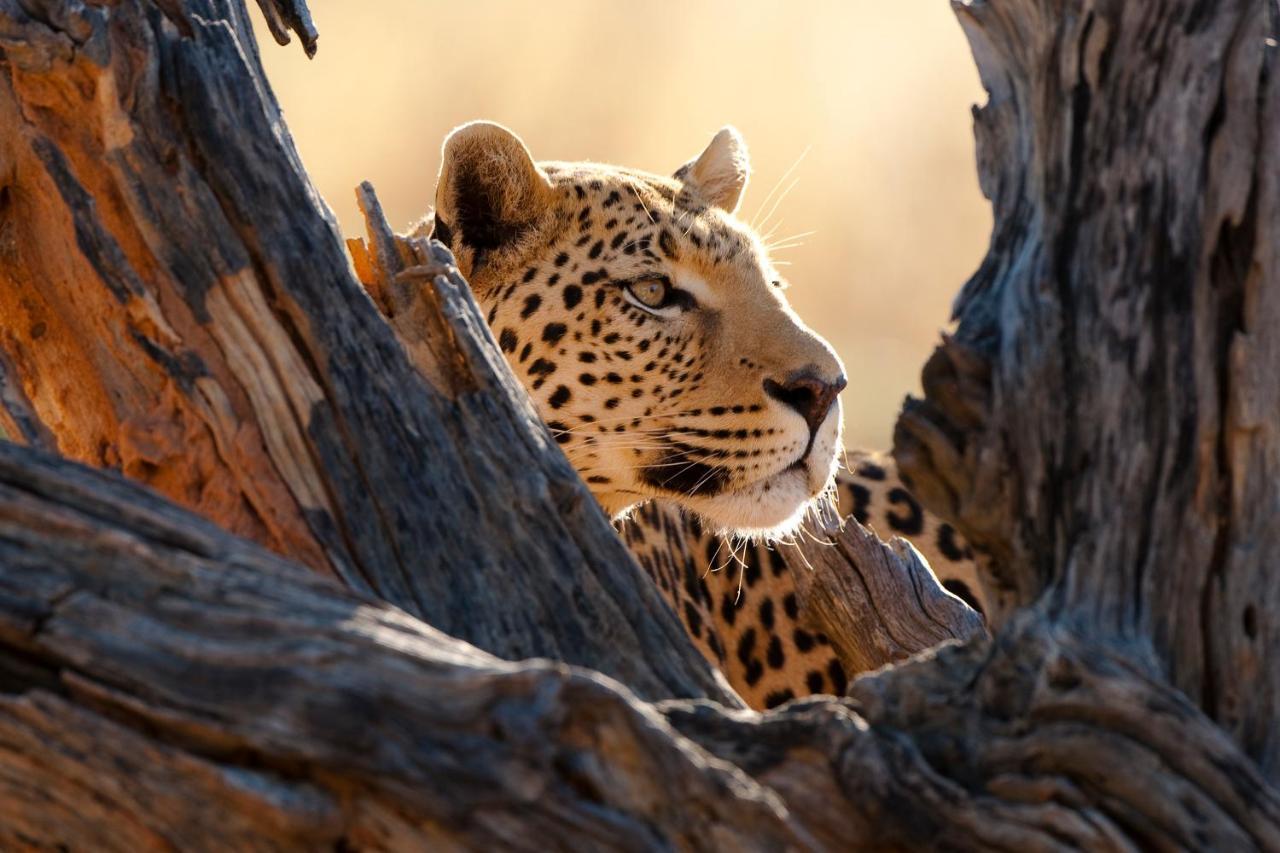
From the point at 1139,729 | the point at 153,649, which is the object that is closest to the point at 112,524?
the point at 153,649

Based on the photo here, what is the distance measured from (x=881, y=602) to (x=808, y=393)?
2.54 ft

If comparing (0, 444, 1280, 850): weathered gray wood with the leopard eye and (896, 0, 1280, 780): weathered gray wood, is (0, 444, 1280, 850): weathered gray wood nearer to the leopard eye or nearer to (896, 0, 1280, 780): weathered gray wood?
(896, 0, 1280, 780): weathered gray wood

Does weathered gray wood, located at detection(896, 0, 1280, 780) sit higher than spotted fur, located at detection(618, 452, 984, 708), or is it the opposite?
weathered gray wood, located at detection(896, 0, 1280, 780)

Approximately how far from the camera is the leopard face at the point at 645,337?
225 inches

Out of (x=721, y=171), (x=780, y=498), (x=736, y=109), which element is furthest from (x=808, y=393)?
(x=736, y=109)

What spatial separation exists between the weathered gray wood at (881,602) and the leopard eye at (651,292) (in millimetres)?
1117

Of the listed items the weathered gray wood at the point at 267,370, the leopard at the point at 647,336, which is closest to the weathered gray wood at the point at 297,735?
the weathered gray wood at the point at 267,370

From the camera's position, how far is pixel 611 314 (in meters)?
6.09

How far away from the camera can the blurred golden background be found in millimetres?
22234

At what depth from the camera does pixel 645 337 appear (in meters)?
6.04

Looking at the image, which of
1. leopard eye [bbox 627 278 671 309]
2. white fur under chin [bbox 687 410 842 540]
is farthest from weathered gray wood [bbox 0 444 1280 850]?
leopard eye [bbox 627 278 671 309]

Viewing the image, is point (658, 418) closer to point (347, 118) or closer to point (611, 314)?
point (611, 314)

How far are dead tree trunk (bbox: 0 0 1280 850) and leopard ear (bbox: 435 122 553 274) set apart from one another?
2.33 m

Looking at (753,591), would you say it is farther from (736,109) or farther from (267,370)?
(736,109)
